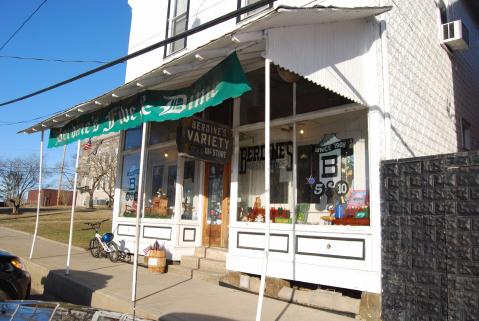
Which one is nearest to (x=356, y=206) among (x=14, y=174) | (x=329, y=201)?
(x=329, y=201)

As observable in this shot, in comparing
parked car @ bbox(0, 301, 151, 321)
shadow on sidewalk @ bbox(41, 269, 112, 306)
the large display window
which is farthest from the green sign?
parked car @ bbox(0, 301, 151, 321)

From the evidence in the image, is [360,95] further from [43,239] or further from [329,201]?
[43,239]

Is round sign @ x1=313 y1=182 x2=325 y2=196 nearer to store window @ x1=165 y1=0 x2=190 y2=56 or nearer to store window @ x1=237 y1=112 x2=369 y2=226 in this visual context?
store window @ x1=237 y1=112 x2=369 y2=226

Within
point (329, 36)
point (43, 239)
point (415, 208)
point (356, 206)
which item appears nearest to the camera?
point (415, 208)

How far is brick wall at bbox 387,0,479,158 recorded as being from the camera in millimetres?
7398

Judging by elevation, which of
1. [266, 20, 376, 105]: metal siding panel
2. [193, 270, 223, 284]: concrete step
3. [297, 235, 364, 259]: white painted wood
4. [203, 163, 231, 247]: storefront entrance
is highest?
[266, 20, 376, 105]: metal siding panel

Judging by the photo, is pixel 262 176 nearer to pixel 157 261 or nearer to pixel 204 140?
pixel 204 140

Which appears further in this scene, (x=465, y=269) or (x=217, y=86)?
(x=217, y=86)

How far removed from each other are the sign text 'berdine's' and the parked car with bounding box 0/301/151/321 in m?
4.95

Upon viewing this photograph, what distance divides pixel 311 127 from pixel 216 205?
352 cm

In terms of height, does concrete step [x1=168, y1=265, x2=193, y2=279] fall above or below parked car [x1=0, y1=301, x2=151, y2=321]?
below

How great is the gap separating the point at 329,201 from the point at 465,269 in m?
2.62

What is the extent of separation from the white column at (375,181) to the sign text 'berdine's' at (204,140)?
324 centimetres

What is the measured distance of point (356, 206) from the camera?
700 cm
